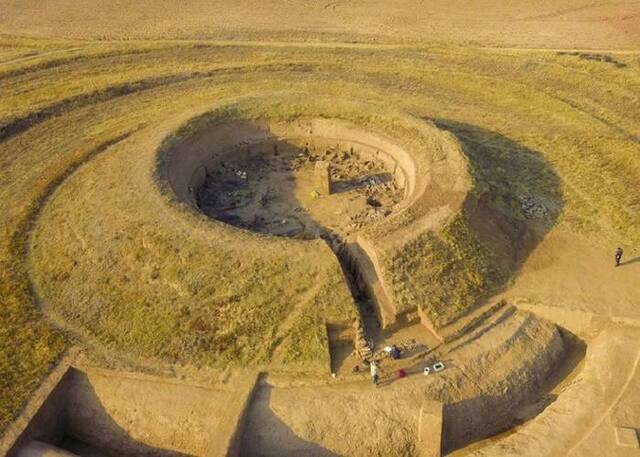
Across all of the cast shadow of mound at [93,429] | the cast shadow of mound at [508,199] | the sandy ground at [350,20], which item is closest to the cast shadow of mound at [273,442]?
the cast shadow of mound at [93,429]

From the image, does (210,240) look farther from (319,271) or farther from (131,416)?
(131,416)

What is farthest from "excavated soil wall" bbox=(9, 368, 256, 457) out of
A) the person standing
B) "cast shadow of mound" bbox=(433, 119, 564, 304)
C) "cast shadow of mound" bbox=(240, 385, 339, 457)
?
"cast shadow of mound" bbox=(433, 119, 564, 304)

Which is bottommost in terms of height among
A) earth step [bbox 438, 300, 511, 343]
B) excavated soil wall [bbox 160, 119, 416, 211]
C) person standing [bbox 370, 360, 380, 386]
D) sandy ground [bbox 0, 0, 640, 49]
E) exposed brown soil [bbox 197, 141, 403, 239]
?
person standing [bbox 370, 360, 380, 386]

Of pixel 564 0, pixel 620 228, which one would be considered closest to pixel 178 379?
pixel 620 228

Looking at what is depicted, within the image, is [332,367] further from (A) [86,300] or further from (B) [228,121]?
(B) [228,121]

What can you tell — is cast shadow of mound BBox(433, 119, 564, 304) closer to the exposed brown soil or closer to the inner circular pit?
the inner circular pit

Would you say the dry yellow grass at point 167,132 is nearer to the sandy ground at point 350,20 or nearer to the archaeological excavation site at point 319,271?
the archaeological excavation site at point 319,271

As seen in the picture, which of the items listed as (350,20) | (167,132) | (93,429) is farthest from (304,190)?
(350,20)
